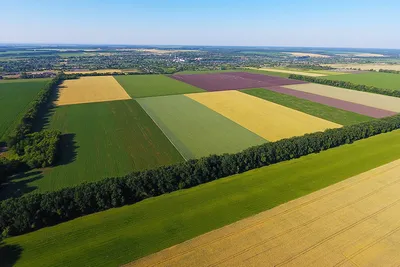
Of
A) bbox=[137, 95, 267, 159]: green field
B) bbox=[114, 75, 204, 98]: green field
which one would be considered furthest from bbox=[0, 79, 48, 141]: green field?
bbox=[114, 75, 204, 98]: green field

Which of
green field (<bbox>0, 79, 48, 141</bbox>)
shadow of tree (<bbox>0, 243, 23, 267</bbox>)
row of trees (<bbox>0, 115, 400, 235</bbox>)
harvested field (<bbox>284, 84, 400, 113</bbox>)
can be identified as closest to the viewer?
shadow of tree (<bbox>0, 243, 23, 267</bbox>)

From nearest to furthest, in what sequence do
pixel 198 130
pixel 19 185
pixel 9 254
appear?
pixel 9 254 < pixel 19 185 < pixel 198 130

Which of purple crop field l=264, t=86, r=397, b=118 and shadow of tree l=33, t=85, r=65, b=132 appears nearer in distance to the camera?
shadow of tree l=33, t=85, r=65, b=132

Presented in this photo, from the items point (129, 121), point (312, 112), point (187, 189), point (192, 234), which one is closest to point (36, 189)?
point (187, 189)

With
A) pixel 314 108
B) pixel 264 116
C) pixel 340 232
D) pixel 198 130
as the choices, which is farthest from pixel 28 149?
pixel 314 108

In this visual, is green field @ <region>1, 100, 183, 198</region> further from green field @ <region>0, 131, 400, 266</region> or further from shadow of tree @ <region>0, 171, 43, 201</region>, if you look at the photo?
green field @ <region>0, 131, 400, 266</region>

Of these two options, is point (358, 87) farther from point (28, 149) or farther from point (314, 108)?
point (28, 149)
